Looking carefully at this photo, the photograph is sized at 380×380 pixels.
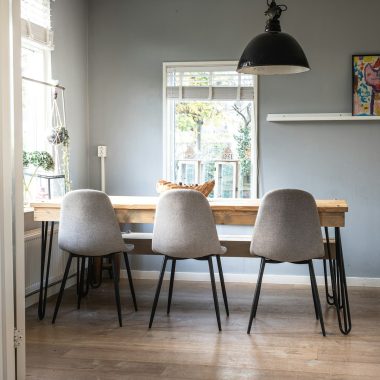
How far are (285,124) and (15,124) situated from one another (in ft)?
10.3

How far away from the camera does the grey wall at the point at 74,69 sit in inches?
194

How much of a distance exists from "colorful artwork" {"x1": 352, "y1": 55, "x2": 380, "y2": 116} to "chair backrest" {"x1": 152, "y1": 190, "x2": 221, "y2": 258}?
204 centimetres

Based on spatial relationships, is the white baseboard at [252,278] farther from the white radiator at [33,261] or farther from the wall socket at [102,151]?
the wall socket at [102,151]

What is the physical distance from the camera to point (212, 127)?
5340mm

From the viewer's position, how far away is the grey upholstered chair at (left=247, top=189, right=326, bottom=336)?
354 cm

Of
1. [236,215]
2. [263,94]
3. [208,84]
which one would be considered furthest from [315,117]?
[236,215]

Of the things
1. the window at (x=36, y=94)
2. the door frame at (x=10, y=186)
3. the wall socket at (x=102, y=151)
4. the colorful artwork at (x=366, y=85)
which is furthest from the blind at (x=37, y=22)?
the colorful artwork at (x=366, y=85)

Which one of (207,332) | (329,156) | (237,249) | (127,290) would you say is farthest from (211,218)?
(329,156)

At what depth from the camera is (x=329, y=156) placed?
5125 millimetres

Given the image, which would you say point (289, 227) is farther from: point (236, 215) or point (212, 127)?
point (212, 127)

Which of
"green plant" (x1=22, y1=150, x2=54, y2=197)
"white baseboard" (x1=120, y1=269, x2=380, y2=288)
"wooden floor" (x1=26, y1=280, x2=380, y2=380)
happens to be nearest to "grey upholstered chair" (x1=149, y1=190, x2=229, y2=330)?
"wooden floor" (x1=26, y1=280, x2=380, y2=380)

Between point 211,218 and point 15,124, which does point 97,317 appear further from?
point 15,124

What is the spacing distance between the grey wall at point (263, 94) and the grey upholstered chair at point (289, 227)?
64.3 inches

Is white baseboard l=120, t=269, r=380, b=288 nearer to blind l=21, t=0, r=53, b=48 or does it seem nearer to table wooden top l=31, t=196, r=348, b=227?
table wooden top l=31, t=196, r=348, b=227
